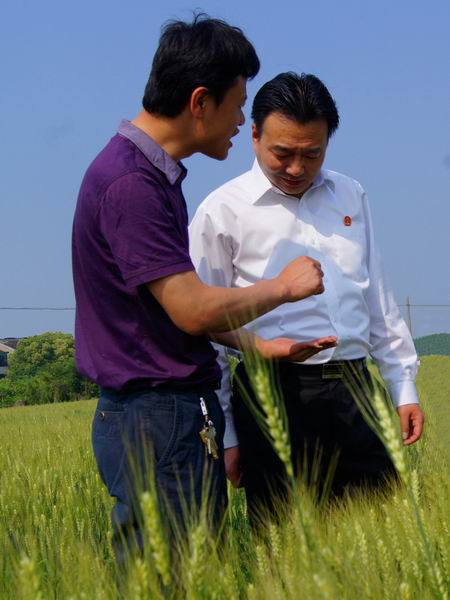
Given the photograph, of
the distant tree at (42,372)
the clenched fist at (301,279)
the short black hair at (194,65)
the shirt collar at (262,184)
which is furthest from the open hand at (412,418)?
the distant tree at (42,372)

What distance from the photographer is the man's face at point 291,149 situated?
2635 mm

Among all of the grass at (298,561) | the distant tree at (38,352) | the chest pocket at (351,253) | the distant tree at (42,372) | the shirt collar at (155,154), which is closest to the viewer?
the grass at (298,561)

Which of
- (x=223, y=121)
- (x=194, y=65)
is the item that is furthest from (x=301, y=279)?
(x=194, y=65)

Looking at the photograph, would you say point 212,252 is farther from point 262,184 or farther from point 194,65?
point 194,65

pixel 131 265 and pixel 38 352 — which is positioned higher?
pixel 131 265

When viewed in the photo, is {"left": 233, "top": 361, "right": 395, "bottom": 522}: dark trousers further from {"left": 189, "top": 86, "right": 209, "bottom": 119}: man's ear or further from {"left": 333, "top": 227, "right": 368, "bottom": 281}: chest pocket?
{"left": 189, "top": 86, "right": 209, "bottom": 119}: man's ear

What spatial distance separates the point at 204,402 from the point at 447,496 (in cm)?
72

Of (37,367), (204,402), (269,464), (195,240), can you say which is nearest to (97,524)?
(269,464)

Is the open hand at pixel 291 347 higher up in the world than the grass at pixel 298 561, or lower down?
higher up

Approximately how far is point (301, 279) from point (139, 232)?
13.7 inches

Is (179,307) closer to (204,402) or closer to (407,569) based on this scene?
(204,402)

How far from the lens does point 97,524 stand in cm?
364

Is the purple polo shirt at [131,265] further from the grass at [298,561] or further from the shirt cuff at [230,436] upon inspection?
the shirt cuff at [230,436]

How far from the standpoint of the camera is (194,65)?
7.02ft
